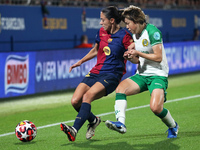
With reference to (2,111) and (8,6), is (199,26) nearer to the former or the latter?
(8,6)

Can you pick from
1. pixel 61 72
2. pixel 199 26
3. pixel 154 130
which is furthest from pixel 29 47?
pixel 199 26

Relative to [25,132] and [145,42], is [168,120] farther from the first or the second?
[25,132]

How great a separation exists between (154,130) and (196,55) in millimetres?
13200

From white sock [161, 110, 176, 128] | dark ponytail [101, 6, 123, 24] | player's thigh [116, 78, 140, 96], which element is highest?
dark ponytail [101, 6, 123, 24]

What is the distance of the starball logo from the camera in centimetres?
1251

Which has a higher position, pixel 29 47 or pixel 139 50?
pixel 139 50

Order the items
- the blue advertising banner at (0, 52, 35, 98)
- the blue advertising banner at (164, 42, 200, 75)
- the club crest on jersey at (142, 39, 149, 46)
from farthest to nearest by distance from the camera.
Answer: the blue advertising banner at (164, 42, 200, 75), the blue advertising banner at (0, 52, 35, 98), the club crest on jersey at (142, 39, 149, 46)

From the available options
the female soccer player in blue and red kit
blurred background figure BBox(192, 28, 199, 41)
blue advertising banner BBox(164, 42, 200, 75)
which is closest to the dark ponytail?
the female soccer player in blue and red kit

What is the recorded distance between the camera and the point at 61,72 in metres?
14.3

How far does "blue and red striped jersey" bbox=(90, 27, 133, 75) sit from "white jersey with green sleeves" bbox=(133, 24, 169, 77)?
240mm

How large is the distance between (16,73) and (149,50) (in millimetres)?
6786

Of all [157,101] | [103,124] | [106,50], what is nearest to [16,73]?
[103,124]

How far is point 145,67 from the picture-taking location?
686 cm

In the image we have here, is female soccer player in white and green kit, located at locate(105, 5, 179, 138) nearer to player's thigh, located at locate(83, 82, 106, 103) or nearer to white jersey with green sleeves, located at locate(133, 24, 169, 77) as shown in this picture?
white jersey with green sleeves, located at locate(133, 24, 169, 77)
